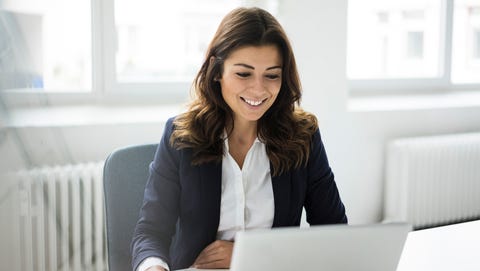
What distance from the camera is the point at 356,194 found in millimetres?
3125

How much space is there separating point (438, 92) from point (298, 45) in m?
1.31

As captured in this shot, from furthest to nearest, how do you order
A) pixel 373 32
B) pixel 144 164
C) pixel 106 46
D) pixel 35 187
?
pixel 373 32
pixel 106 46
pixel 35 187
pixel 144 164

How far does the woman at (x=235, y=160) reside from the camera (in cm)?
153

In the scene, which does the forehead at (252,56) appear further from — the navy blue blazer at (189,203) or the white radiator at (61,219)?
the white radiator at (61,219)

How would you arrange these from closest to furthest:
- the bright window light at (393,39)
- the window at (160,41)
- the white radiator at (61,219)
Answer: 1. the white radiator at (61,219)
2. the window at (160,41)
3. the bright window light at (393,39)

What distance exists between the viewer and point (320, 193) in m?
1.66

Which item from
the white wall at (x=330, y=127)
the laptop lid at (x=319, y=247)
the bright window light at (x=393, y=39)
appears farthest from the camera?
the bright window light at (x=393, y=39)

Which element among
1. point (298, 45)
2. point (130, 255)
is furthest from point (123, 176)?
point (298, 45)

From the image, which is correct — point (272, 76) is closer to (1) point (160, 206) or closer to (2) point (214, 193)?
(2) point (214, 193)

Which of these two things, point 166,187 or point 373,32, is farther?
point 373,32

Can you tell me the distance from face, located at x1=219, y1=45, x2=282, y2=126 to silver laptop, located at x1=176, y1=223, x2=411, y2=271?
59 cm

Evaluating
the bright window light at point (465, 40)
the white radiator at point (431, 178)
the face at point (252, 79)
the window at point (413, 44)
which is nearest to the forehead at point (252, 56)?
the face at point (252, 79)

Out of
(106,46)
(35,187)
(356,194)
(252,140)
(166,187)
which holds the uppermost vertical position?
(106,46)

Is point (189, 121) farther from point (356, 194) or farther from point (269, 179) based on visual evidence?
point (356, 194)
